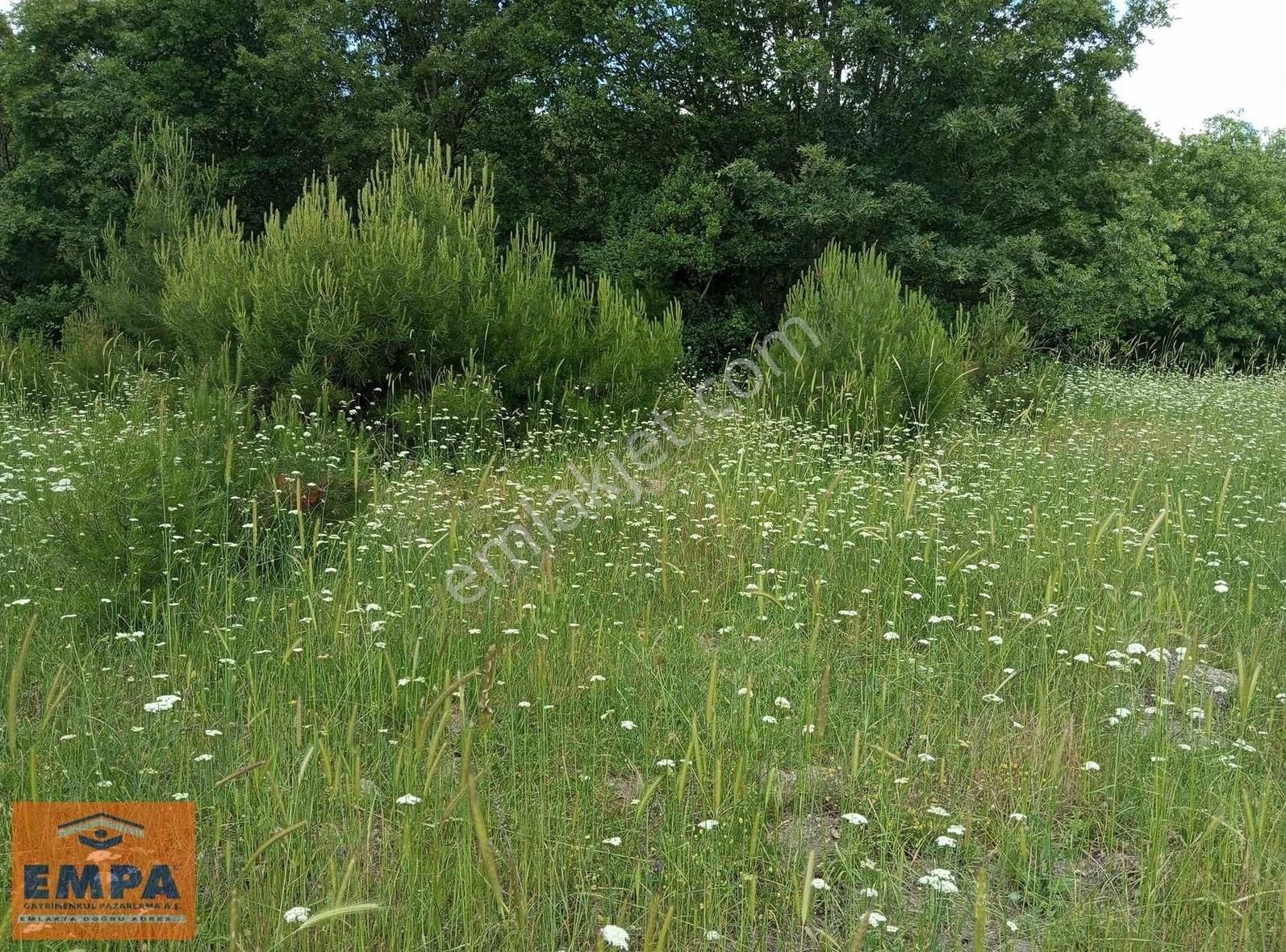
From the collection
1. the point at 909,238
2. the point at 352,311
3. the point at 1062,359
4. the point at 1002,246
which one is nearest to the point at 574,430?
the point at 352,311

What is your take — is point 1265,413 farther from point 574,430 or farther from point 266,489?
point 266,489

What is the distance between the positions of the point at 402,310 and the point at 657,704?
6224 millimetres

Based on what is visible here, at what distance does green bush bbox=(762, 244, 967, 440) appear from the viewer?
911 centimetres

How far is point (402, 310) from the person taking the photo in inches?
343

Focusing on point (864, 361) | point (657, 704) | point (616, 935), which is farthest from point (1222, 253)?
point (616, 935)

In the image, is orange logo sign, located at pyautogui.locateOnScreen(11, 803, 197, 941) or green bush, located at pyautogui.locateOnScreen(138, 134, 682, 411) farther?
green bush, located at pyautogui.locateOnScreen(138, 134, 682, 411)

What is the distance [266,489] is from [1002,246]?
47.6 ft

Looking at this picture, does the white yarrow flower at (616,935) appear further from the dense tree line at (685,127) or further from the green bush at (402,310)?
the dense tree line at (685,127)

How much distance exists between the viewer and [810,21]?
16.4 meters

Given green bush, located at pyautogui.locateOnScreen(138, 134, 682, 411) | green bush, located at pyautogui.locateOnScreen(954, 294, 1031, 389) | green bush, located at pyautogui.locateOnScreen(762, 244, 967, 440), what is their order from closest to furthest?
1. green bush, located at pyautogui.locateOnScreen(138, 134, 682, 411)
2. green bush, located at pyautogui.locateOnScreen(762, 244, 967, 440)
3. green bush, located at pyautogui.locateOnScreen(954, 294, 1031, 389)

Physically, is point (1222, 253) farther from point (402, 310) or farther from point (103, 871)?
point (103, 871)

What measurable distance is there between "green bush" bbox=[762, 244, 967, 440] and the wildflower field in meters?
2.71
